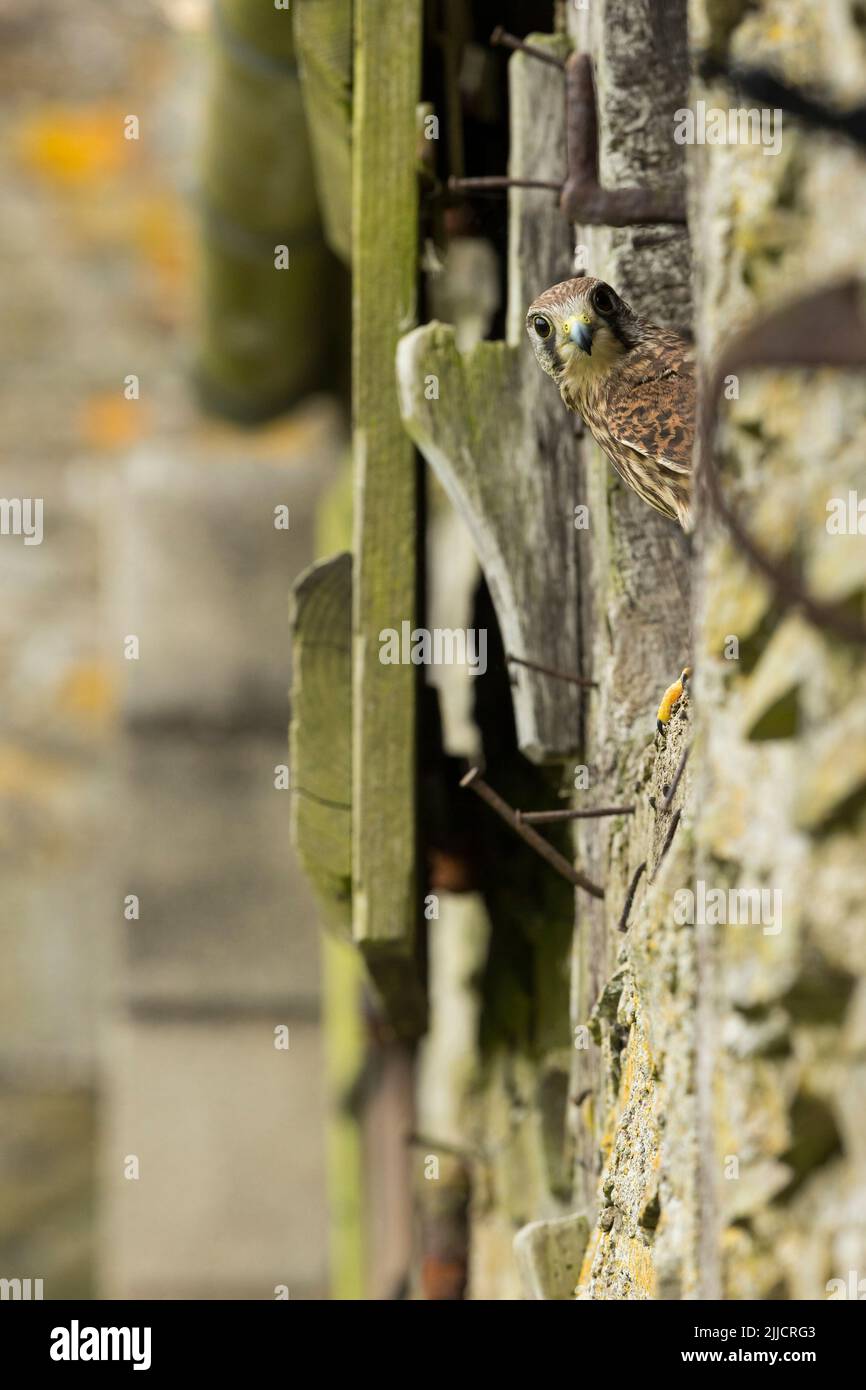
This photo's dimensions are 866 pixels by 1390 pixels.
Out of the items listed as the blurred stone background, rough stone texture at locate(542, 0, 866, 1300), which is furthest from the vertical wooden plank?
the blurred stone background

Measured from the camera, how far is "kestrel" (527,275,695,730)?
169 cm

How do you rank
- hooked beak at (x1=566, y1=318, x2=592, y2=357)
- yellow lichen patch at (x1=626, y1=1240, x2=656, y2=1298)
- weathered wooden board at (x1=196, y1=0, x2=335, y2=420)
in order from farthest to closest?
1. weathered wooden board at (x1=196, y1=0, x2=335, y2=420)
2. hooked beak at (x1=566, y1=318, x2=592, y2=357)
3. yellow lichen patch at (x1=626, y1=1240, x2=656, y2=1298)

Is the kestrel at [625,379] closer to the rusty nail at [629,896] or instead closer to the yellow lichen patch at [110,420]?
the rusty nail at [629,896]

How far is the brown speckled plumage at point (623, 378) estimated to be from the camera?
5.56ft

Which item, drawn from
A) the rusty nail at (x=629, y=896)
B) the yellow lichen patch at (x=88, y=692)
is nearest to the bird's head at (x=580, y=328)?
the rusty nail at (x=629, y=896)

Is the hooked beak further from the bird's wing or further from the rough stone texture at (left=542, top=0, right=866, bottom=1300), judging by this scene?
the rough stone texture at (left=542, top=0, right=866, bottom=1300)

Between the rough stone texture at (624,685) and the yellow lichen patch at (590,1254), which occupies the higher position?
the rough stone texture at (624,685)

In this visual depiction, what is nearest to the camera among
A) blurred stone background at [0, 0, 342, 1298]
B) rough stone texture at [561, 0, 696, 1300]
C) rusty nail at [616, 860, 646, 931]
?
rough stone texture at [561, 0, 696, 1300]

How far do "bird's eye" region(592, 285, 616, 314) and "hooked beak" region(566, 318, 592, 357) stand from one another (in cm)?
3

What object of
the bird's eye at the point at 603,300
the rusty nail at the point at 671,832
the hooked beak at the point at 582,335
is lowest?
the rusty nail at the point at 671,832

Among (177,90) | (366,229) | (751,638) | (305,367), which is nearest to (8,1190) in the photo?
(305,367)

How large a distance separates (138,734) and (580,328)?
3.26 meters

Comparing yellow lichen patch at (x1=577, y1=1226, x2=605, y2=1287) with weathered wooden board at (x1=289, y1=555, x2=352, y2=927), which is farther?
weathered wooden board at (x1=289, y1=555, x2=352, y2=927)

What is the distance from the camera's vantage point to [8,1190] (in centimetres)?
522
